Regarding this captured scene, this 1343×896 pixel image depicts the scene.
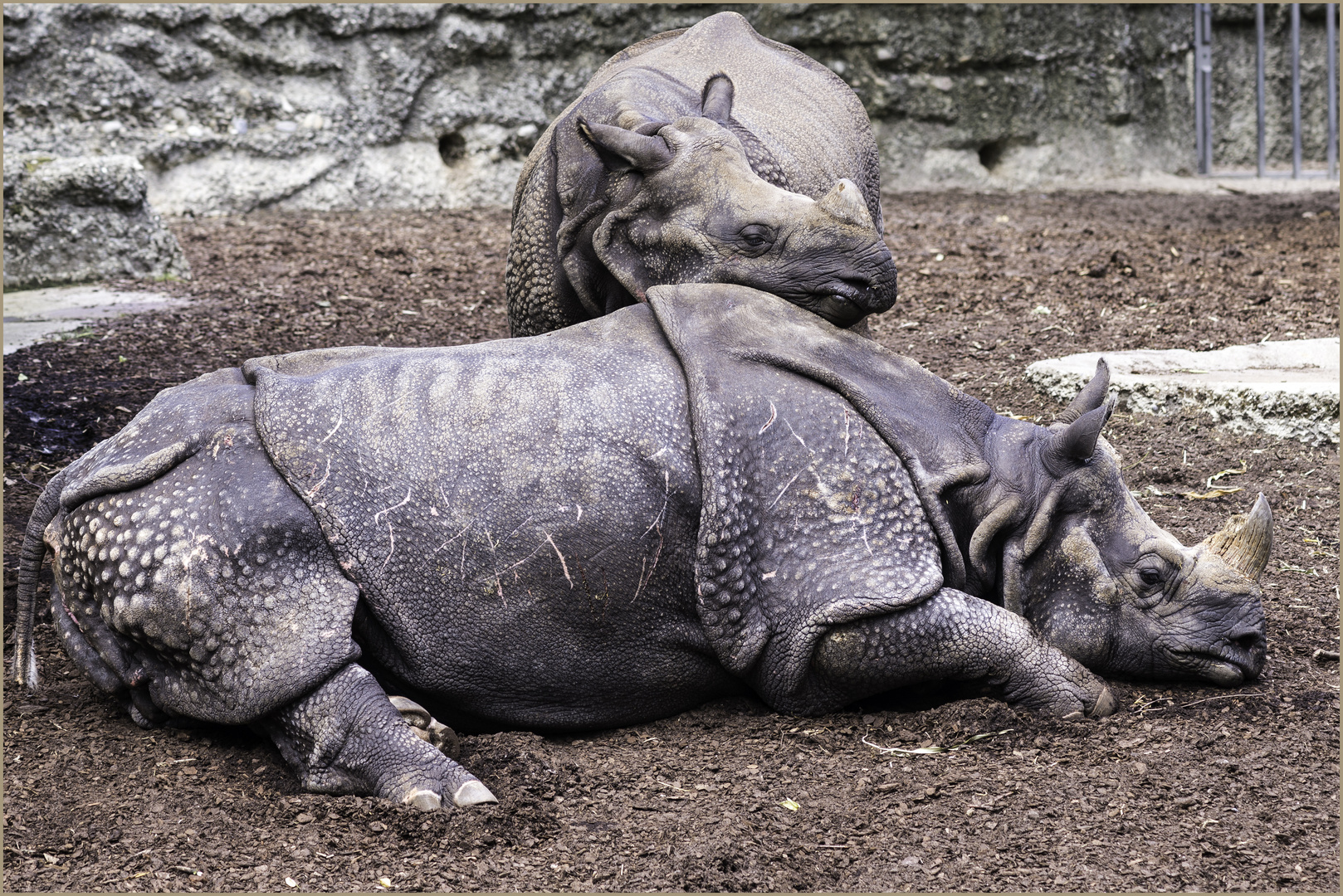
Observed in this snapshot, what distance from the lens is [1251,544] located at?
3.78m

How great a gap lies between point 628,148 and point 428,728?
6.94 feet

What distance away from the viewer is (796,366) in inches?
147

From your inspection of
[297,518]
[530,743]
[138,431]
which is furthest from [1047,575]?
[138,431]

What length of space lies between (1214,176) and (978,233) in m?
4.48

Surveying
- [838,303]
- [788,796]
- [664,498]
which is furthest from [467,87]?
→ [788,796]

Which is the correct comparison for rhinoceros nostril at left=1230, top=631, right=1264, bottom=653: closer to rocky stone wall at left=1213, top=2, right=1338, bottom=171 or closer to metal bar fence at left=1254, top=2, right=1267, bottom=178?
metal bar fence at left=1254, top=2, right=1267, bottom=178

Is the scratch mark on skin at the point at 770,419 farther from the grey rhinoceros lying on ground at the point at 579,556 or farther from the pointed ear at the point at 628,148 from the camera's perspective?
the pointed ear at the point at 628,148

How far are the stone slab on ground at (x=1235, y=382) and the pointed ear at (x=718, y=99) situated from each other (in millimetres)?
1891

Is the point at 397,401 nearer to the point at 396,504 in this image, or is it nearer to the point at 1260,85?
the point at 396,504

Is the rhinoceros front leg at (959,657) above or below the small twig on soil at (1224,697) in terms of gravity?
above

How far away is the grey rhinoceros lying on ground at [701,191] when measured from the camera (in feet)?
13.7

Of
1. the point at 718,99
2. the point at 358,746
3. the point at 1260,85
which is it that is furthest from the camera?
the point at 1260,85

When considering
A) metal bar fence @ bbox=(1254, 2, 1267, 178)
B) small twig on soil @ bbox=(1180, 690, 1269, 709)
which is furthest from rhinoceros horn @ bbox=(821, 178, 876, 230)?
metal bar fence @ bbox=(1254, 2, 1267, 178)

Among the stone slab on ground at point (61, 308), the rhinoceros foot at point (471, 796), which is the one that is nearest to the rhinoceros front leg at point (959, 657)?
the rhinoceros foot at point (471, 796)
